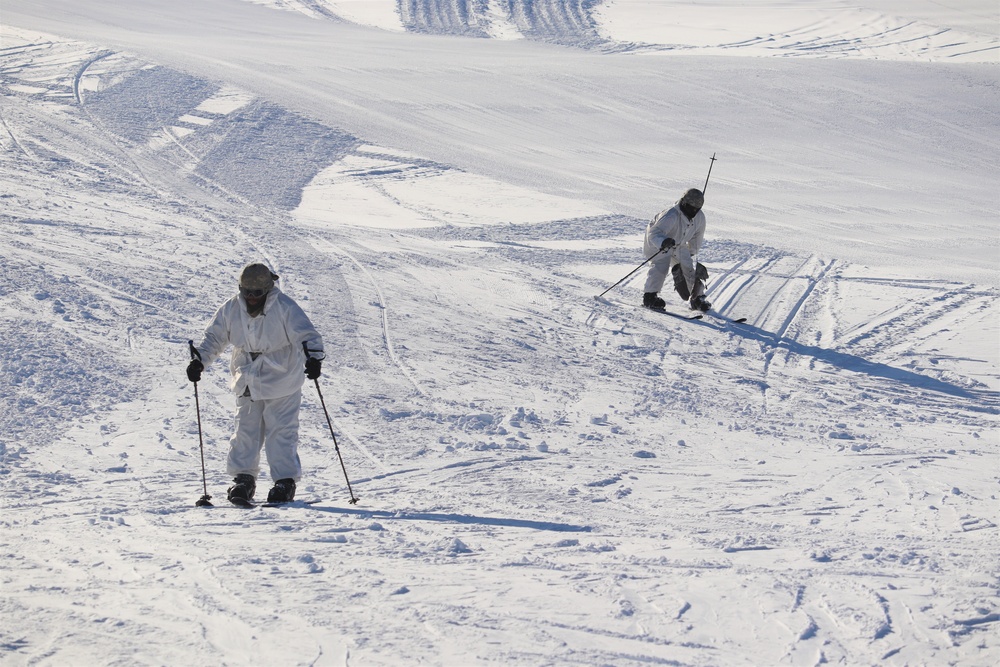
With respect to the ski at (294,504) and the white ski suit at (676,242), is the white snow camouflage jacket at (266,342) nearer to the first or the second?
the ski at (294,504)

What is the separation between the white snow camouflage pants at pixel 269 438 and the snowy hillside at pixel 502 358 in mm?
273

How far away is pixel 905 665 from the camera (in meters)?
4.43

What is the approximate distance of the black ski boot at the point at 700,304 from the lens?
11461mm

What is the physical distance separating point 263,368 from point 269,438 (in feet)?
1.41

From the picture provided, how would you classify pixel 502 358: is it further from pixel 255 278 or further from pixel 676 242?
pixel 255 278

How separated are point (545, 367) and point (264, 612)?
5.24 metres

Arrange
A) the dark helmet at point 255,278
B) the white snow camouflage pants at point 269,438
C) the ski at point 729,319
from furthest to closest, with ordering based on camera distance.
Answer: the ski at point 729,319
the white snow camouflage pants at point 269,438
the dark helmet at point 255,278

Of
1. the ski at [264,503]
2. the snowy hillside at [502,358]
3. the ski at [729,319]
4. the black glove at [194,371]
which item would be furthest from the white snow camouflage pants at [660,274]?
the black glove at [194,371]

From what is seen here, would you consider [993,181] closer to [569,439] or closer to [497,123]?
[497,123]

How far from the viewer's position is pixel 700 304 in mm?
11461

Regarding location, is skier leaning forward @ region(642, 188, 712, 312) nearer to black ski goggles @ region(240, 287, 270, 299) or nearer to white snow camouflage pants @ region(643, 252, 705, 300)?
white snow camouflage pants @ region(643, 252, 705, 300)

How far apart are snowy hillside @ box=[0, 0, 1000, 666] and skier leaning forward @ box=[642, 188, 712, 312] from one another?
0.51 meters

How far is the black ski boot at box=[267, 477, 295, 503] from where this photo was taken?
643cm

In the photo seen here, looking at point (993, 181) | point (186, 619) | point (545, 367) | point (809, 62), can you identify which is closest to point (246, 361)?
point (186, 619)
